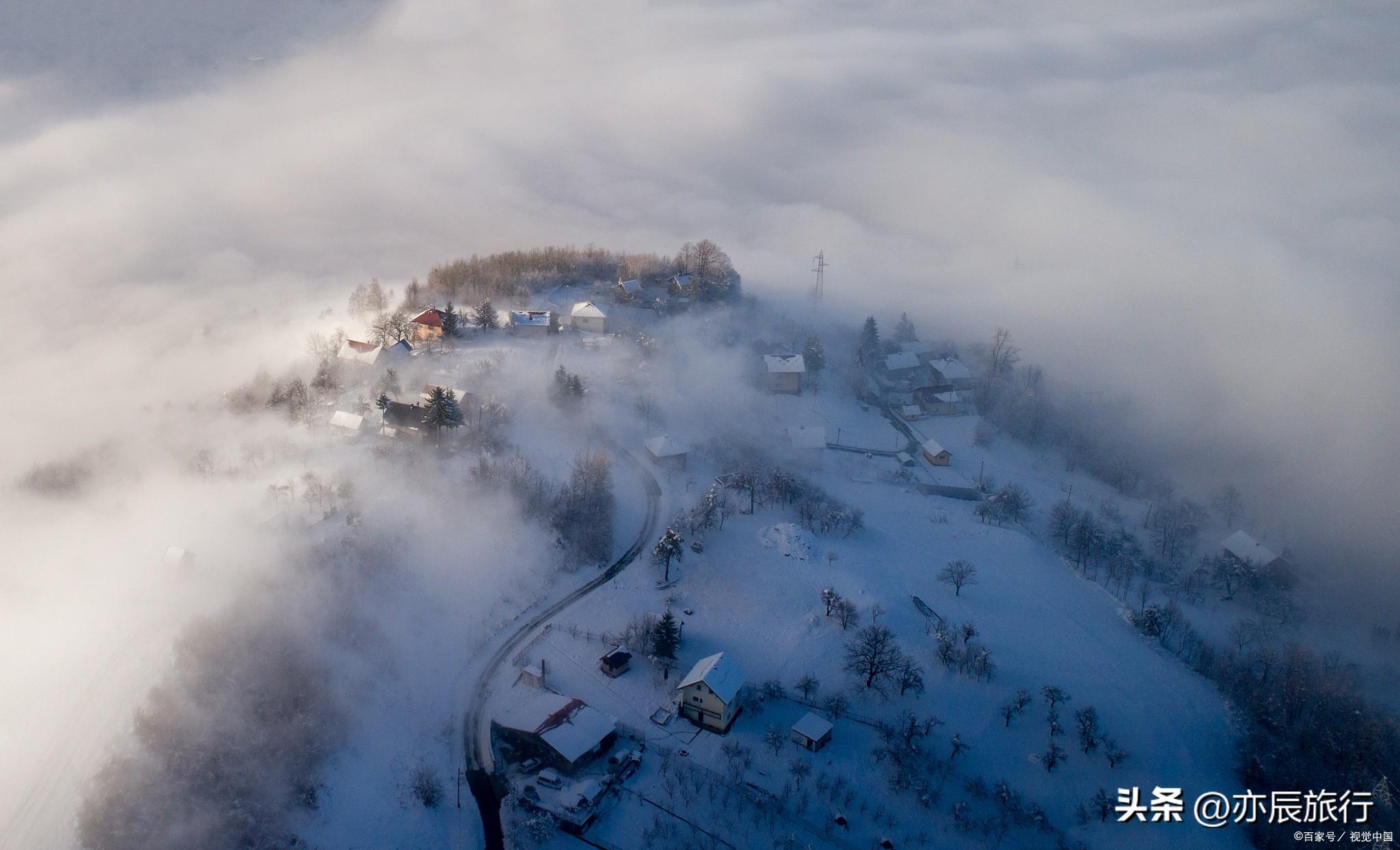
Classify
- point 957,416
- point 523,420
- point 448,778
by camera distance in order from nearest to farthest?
1. point 448,778
2. point 523,420
3. point 957,416

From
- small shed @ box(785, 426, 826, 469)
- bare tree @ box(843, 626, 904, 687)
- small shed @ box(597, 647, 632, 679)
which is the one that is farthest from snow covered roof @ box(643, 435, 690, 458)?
bare tree @ box(843, 626, 904, 687)

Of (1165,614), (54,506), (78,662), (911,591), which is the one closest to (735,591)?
(911,591)

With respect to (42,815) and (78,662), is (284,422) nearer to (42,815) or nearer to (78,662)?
(78,662)

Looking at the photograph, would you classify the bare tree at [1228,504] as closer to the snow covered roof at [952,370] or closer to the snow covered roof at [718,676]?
the snow covered roof at [952,370]

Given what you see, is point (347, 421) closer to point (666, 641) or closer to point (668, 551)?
point (668, 551)

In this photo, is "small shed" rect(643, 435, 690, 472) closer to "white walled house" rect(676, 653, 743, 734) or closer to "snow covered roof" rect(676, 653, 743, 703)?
"snow covered roof" rect(676, 653, 743, 703)

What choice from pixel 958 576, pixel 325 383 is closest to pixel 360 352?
pixel 325 383
